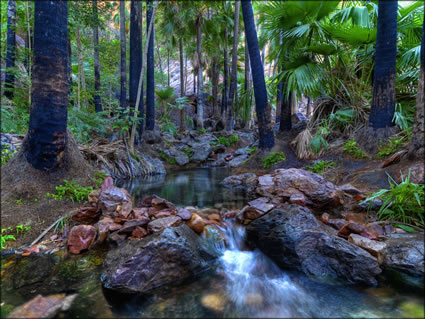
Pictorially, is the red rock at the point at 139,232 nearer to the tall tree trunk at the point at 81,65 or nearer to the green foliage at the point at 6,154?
the green foliage at the point at 6,154

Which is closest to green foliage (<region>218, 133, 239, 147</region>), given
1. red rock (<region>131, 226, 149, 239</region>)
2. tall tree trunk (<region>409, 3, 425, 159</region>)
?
tall tree trunk (<region>409, 3, 425, 159</region>)

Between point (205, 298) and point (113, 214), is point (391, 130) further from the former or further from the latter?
point (113, 214)

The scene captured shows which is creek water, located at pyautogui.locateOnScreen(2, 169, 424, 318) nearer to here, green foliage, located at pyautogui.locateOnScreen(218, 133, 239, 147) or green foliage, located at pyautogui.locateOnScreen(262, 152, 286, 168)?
green foliage, located at pyautogui.locateOnScreen(262, 152, 286, 168)

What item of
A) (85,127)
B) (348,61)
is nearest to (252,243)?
(348,61)

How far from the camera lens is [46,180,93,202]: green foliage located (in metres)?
3.35

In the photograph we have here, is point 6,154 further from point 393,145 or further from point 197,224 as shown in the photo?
point 393,145

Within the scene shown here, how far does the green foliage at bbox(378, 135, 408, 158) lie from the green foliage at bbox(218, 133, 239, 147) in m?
9.08

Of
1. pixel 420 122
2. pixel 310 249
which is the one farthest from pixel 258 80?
pixel 310 249

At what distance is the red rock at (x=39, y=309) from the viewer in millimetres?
1540

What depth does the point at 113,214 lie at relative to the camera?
3.13 meters

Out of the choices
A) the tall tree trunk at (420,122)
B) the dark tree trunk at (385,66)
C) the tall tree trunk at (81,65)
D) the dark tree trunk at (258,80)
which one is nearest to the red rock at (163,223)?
the tall tree trunk at (420,122)

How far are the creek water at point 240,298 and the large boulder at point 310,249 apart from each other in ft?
0.40

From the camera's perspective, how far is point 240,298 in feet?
6.61

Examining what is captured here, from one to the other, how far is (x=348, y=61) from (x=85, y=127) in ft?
26.5
